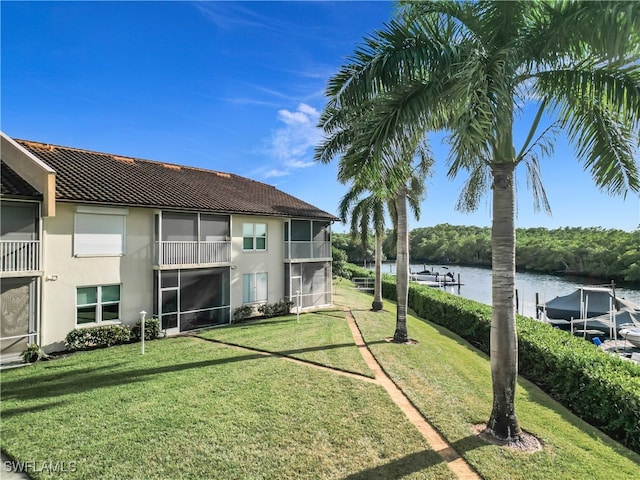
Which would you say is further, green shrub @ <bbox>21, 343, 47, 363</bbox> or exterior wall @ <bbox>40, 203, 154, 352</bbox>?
exterior wall @ <bbox>40, 203, 154, 352</bbox>

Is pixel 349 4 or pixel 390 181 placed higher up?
pixel 349 4

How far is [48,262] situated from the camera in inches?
460

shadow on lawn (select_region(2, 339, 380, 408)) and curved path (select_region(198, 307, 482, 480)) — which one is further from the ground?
shadow on lawn (select_region(2, 339, 380, 408))

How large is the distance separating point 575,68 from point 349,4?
275 inches

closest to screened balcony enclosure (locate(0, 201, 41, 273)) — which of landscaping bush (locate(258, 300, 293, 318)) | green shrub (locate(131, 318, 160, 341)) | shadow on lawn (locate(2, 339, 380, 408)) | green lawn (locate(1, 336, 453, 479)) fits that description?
green lawn (locate(1, 336, 453, 479))

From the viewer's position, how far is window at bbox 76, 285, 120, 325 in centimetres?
1252

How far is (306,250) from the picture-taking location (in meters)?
21.0

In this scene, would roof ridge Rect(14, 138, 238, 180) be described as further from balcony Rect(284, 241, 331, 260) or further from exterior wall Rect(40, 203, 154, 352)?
balcony Rect(284, 241, 331, 260)

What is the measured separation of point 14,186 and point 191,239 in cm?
651

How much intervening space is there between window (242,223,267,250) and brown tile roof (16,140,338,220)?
40.4 inches

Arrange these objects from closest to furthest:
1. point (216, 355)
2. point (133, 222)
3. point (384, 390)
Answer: point (384, 390)
point (216, 355)
point (133, 222)

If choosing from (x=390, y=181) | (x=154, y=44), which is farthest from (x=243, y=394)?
(x=154, y=44)

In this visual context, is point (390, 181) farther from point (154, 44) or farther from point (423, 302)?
point (423, 302)

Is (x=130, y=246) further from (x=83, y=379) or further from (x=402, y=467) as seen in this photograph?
(x=402, y=467)
